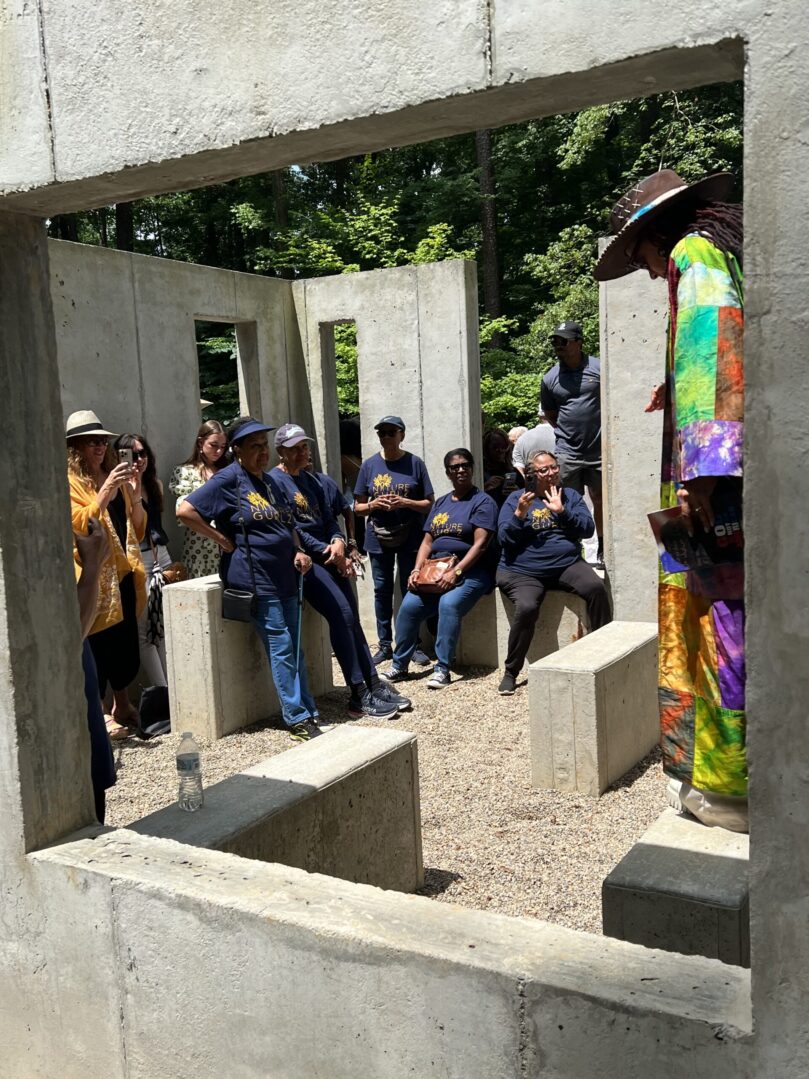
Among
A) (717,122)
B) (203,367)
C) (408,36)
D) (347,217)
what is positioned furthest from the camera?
(203,367)

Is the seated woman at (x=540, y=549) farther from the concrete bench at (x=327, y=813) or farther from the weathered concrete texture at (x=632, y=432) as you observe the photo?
the concrete bench at (x=327, y=813)

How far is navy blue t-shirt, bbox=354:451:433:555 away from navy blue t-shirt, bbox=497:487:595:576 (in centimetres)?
121

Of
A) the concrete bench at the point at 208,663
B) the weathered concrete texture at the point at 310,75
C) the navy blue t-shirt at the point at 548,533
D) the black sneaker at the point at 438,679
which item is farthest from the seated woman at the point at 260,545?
the weathered concrete texture at the point at 310,75

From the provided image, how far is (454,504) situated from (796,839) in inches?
252

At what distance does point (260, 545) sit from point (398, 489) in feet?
6.87

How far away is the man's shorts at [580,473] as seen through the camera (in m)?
8.93

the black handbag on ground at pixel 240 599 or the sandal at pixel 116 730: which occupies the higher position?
the black handbag on ground at pixel 240 599

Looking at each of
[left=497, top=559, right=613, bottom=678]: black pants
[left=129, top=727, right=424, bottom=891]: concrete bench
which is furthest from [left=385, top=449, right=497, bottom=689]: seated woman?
[left=129, top=727, right=424, bottom=891]: concrete bench

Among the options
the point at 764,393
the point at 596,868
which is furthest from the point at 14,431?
the point at 596,868

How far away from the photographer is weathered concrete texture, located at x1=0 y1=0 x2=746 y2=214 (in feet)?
5.97

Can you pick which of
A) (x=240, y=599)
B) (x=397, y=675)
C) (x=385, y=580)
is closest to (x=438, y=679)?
(x=397, y=675)

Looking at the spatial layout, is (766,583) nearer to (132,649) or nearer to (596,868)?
(596,868)

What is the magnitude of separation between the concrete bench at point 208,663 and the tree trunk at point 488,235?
13773 mm

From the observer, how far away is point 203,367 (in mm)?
21391
